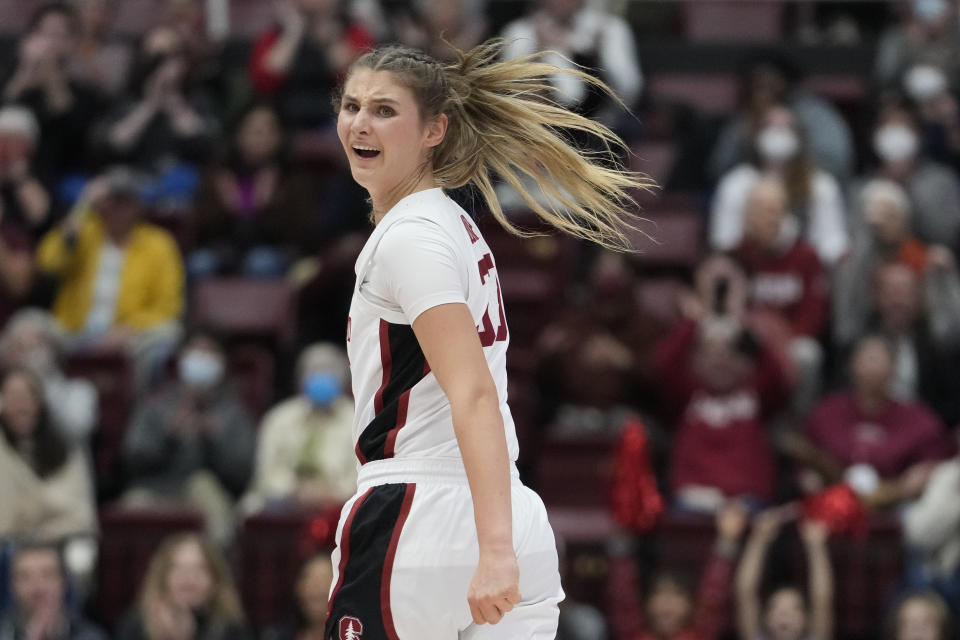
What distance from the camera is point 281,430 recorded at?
8.75 metres

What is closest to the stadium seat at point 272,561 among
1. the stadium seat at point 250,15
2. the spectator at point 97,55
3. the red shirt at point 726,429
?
the red shirt at point 726,429

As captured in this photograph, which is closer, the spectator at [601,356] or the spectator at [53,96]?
the spectator at [601,356]

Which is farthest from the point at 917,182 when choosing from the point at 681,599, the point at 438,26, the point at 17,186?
the point at 17,186

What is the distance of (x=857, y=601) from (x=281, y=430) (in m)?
2.99

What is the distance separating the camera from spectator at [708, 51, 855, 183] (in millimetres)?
10594

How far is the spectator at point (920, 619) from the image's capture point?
7.29 metres

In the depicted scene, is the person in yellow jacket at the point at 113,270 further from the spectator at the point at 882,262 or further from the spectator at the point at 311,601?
the spectator at the point at 882,262

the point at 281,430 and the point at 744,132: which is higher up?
the point at 744,132

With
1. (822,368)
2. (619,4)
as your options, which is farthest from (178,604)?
(619,4)

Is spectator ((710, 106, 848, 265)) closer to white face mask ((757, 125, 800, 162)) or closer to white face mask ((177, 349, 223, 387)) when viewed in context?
white face mask ((757, 125, 800, 162))

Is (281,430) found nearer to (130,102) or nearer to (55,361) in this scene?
(55,361)

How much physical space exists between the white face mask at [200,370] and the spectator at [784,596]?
3.00m

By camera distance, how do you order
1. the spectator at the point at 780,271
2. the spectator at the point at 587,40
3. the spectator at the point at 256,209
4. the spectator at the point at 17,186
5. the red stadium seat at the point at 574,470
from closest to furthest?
the red stadium seat at the point at 574,470
the spectator at the point at 780,271
the spectator at the point at 256,209
the spectator at the point at 17,186
the spectator at the point at 587,40

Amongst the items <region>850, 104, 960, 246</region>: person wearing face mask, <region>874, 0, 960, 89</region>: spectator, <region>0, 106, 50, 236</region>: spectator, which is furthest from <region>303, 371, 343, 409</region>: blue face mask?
<region>874, 0, 960, 89</region>: spectator
